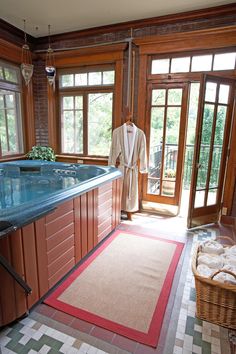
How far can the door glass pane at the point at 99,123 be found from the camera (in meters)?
3.54

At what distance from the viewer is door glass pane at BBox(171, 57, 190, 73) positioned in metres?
3.01

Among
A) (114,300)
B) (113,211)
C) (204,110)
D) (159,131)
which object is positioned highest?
(204,110)

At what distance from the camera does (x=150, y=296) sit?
171cm

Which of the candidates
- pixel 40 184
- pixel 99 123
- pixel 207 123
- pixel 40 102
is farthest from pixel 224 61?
pixel 40 102

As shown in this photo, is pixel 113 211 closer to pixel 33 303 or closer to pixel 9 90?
pixel 33 303

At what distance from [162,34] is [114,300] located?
325 centimetres

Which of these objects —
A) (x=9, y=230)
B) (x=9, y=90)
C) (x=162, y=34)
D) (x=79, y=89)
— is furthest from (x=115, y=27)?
(x=9, y=230)

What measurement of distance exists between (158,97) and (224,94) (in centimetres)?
88

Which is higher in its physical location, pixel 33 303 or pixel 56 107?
pixel 56 107

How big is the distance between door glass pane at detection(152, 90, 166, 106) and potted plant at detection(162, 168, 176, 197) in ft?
3.29

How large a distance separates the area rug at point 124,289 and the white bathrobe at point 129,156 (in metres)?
0.83

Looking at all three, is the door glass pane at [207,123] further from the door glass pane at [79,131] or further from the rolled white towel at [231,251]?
the door glass pane at [79,131]

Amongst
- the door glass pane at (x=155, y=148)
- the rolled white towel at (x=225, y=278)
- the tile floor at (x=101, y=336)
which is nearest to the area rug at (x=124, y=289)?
the tile floor at (x=101, y=336)

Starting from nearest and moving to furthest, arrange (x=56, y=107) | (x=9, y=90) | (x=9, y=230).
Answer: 1. (x=9, y=230)
2. (x=9, y=90)
3. (x=56, y=107)
